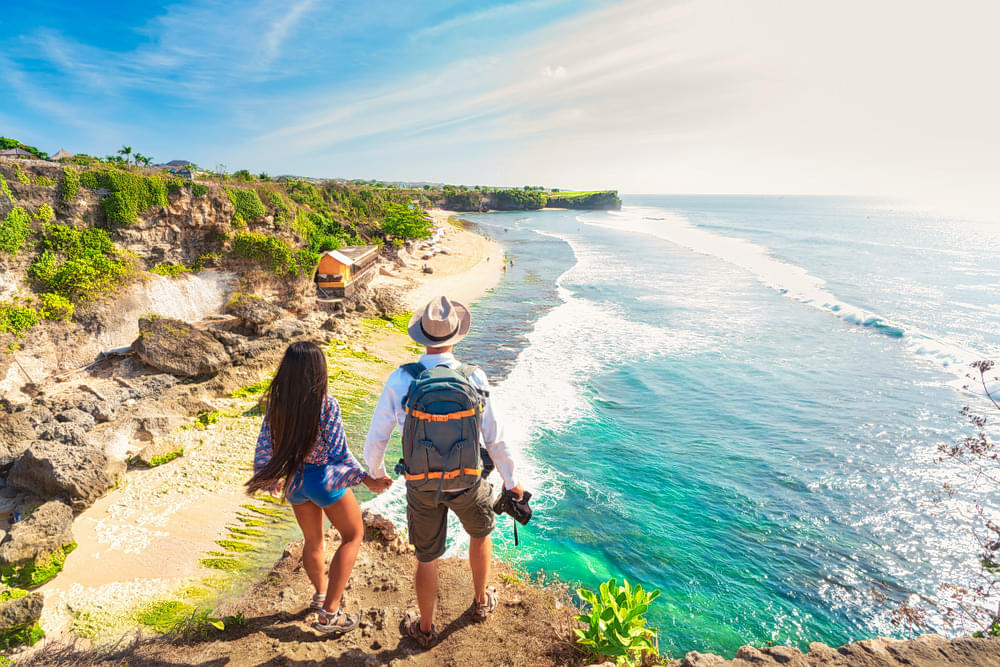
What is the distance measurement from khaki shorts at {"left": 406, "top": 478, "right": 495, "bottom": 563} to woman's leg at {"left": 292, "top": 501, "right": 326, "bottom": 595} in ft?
2.28

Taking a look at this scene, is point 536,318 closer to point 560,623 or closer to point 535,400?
point 535,400

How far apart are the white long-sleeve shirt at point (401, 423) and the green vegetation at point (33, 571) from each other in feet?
22.7

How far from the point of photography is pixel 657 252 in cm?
5006

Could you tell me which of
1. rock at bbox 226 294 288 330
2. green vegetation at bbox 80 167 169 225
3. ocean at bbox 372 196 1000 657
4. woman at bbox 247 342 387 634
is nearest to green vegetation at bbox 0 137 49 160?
green vegetation at bbox 80 167 169 225

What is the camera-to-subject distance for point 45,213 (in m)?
14.2

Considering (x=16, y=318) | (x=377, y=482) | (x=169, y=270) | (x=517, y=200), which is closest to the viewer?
(x=377, y=482)

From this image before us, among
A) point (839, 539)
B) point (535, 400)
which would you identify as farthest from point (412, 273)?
point (839, 539)

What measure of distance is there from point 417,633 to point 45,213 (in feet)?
60.9

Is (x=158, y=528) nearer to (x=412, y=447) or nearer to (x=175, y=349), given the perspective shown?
(x=175, y=349)

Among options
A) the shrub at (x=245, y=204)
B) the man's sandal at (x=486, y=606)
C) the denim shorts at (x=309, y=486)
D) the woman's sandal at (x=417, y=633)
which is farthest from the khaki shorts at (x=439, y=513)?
the shrub at (x=245, y=204)

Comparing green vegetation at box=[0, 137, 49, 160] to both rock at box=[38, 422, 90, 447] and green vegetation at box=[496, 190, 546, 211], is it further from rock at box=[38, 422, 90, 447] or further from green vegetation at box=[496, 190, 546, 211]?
green vegetation at box=[496, 190, 546, 211]

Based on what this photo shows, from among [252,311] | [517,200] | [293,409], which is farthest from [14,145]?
[517,200]

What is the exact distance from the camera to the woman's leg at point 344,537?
3.46m

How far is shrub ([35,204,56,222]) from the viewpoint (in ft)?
46.2
